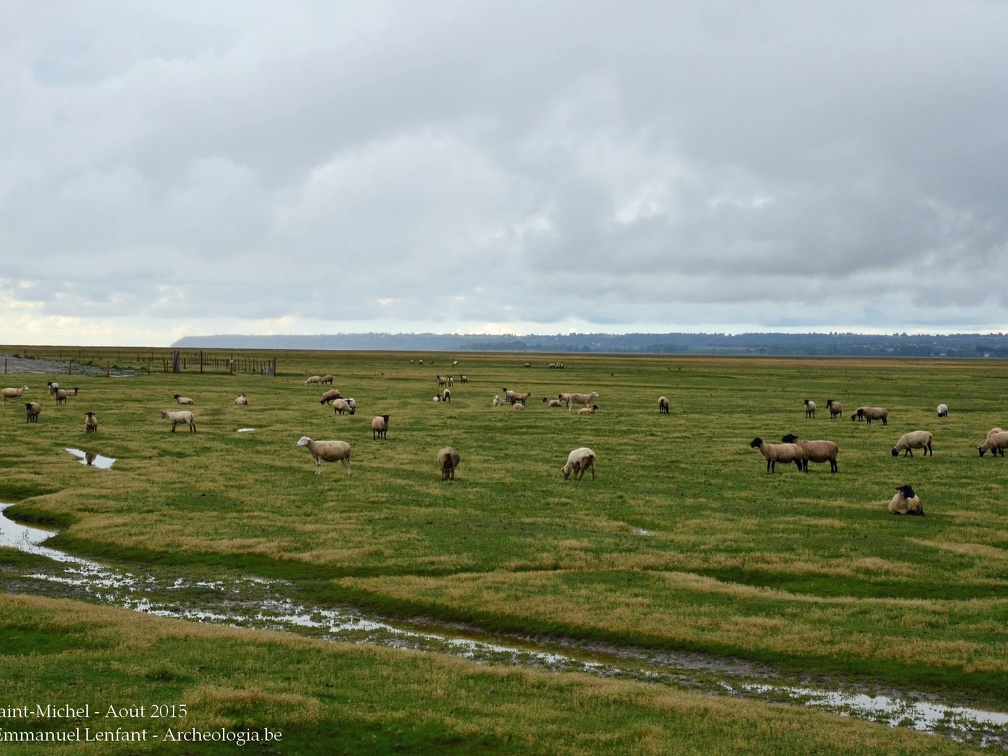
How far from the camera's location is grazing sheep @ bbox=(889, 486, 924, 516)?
103ft

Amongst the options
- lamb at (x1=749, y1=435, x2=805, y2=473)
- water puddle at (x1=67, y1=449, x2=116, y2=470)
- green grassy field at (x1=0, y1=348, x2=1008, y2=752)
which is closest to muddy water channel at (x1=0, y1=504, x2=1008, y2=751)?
green grassy field at (x1=0, y1=348, x2=1008, y2=752)

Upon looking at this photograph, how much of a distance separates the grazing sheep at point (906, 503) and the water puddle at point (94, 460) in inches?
1376

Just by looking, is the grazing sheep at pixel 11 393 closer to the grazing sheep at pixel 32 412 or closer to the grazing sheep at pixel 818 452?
the grazing sheep at pixel 32 412

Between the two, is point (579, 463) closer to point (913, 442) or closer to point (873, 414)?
point (913, 442)

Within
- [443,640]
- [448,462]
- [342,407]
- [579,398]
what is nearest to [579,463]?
[448,462]

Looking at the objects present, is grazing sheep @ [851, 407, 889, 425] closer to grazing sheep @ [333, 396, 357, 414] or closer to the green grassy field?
the green grassy field

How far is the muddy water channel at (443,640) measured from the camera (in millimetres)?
16000

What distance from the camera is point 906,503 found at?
31.5m

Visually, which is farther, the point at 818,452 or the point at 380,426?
the point at 380,426

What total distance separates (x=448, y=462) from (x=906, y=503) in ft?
60.7

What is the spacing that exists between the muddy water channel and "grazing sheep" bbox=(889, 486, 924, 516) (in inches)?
633

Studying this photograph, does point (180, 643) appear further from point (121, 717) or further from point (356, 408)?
point (356, 408)

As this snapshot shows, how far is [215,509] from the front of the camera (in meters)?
32.3

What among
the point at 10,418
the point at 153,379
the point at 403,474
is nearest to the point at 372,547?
the point at 403,474
